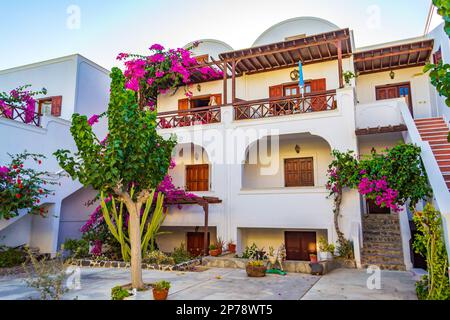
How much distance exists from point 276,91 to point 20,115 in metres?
Result: 9.75

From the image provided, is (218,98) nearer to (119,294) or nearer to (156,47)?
(156,47)

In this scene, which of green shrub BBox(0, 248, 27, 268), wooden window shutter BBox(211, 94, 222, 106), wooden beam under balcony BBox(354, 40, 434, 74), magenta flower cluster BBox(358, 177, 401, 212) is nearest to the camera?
magenta flower cluster BBox(358, 177, 401, 212)

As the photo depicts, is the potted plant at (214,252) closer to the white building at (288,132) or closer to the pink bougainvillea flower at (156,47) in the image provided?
the white building at (288,132)

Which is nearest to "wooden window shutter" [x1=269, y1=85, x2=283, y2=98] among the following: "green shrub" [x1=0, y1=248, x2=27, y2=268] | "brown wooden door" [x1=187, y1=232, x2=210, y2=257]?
"brown wooden door" [x1=187, y1=232, x2=210, y2=257]

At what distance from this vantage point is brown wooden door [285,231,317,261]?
1279cm

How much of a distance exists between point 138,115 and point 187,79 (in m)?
8.10

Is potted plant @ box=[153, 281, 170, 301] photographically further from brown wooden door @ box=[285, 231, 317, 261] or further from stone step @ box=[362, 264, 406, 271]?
brown wooden door @ box=[285, 231, 317, 261]

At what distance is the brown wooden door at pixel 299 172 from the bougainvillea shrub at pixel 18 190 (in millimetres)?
8633

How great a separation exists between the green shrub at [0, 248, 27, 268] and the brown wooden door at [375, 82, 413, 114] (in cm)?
1389

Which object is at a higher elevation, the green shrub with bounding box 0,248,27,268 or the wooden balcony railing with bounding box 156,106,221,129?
the wooden balcony railing with bounding box 156,106,221,129

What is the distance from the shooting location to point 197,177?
14.8 metres

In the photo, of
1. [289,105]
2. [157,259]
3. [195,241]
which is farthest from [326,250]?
[195,241]

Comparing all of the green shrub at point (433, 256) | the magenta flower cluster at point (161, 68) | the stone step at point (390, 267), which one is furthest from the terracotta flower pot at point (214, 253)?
the magenta flower cluster at point (161, 68)

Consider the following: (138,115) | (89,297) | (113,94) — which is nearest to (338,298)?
(89,297)
